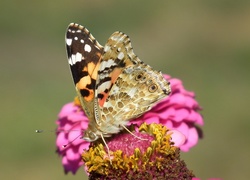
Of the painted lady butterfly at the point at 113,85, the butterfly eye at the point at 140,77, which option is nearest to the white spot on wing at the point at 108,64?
the painted lady butterfly at the point at 113,85

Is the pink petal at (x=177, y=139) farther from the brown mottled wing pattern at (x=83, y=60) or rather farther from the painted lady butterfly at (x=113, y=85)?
the brown mottled wing pattern at (x=83, y=60)

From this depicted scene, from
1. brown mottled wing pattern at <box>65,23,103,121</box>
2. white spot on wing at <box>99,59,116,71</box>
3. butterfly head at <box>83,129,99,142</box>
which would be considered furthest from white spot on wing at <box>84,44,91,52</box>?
butterfly head at <box>83,129,99,142</box>

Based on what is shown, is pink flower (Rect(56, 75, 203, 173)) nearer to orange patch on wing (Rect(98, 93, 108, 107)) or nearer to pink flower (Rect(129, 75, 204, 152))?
pink flower (Rect(129, 75, 204, 152))

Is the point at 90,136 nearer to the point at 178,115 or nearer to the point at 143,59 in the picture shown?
the point at 178,115

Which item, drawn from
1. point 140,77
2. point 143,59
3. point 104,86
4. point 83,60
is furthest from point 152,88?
point 143,59

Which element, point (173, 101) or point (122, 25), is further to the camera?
point (122, 25)
